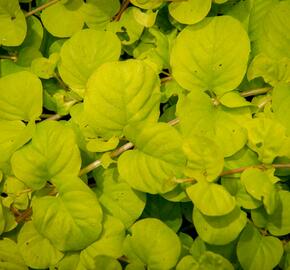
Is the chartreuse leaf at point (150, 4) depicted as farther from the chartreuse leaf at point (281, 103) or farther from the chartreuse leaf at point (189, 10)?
the chartreuse leaf at point (281, 103)

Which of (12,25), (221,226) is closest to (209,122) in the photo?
(221,226)

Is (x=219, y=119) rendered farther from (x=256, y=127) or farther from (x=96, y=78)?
(x=96, y=78)

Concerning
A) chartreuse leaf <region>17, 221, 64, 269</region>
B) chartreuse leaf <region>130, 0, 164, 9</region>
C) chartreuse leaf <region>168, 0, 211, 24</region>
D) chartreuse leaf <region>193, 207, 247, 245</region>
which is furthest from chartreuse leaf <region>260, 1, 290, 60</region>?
chartreuse leaf <region>17, 221, 64, 269</region>

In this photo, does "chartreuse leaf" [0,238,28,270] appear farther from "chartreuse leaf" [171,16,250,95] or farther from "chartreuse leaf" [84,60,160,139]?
"chartreuse leaf" [171,16,250,95]

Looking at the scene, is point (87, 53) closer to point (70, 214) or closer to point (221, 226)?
point (70, 214)

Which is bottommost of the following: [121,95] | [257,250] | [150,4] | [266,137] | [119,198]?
[257,250]

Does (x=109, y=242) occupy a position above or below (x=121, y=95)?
below
